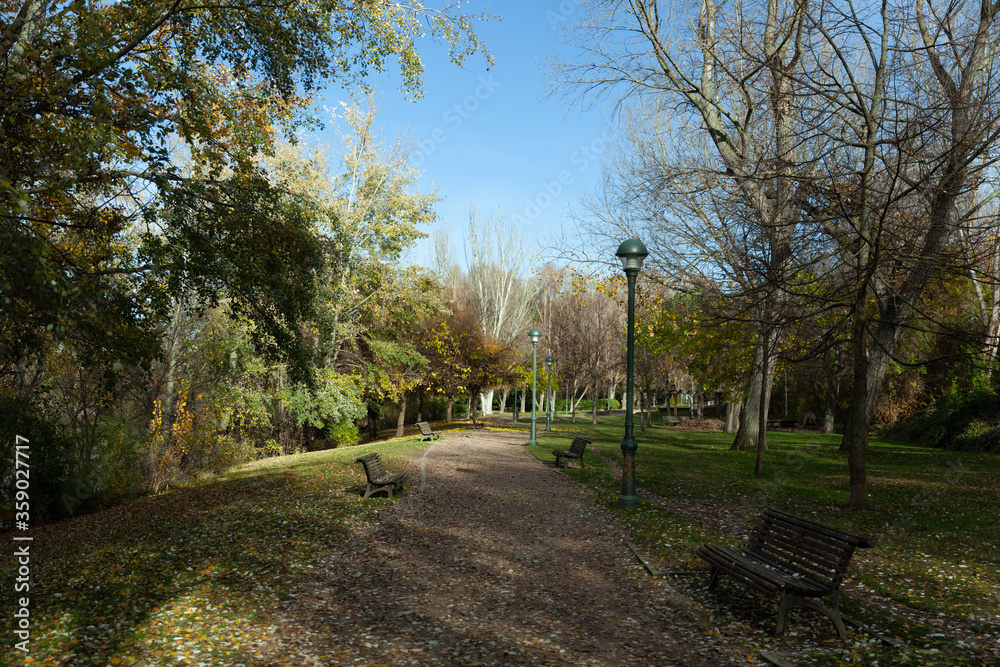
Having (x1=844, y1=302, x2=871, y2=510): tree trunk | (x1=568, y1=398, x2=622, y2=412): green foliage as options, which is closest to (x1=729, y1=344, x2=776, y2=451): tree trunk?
(x1=844, y1=302, x2=871, y2=510): tree trunk

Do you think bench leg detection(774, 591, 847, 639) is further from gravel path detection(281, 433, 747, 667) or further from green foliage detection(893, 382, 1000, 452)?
green foliage detection(893, 382, 1000, 452)

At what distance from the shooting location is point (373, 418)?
1302 inches

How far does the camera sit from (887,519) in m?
9.09

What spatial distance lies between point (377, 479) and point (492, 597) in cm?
506

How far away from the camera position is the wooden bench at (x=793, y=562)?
4969 mm

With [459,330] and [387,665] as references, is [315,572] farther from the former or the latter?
[459,330]

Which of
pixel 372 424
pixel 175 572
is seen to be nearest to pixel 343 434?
pixel 372 424

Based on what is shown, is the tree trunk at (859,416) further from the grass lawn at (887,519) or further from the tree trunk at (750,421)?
the tree trunk at (750,421)

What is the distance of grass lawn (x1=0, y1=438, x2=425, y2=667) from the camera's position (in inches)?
194

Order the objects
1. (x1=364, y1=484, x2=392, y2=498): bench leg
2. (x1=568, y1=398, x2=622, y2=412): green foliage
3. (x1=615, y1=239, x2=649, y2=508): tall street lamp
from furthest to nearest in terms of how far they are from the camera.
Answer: (x1=568, y1=398, x2=622, y2=412): green foliage
(x1=364, y1=484, x2=392, y2=498): bench leg
(x1=615, y1=239, x2=649, y2=508): tall street lamp

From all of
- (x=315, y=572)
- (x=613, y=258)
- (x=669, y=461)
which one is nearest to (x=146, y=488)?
(x=315, y=572)

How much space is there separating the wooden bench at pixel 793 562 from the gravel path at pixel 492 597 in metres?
0.60

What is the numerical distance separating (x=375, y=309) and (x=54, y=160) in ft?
58.5

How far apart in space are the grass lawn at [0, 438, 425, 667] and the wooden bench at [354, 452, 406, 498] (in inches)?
13.4
